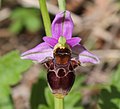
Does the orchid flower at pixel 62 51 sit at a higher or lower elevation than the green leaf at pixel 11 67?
lower

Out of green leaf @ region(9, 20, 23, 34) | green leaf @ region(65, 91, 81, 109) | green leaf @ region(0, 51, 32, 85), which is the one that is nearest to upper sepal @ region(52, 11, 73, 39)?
green leaf @ region(0, 51, 32, 85)

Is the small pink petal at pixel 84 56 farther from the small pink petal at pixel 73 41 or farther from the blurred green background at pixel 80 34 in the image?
the blurred green background at pixel 80 34

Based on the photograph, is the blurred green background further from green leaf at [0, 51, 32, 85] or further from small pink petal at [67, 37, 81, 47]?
small pink petal at [67, 37, 81, 47]

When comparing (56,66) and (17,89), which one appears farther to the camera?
(17,89)

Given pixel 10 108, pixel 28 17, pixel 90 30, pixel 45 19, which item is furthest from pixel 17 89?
pixel 45 19

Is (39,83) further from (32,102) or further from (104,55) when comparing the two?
(104,55)

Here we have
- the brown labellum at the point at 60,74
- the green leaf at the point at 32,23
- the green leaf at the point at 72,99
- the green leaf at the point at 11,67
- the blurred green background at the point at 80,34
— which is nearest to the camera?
the brown labellum at the point at 60,74

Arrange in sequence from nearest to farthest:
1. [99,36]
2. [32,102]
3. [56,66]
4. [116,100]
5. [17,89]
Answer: [56,66] < [116,100] < [32,102] < [17,89] < [99,36]

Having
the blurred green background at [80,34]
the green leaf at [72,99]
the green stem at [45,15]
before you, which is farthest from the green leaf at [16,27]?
the green stem at [45,15]
